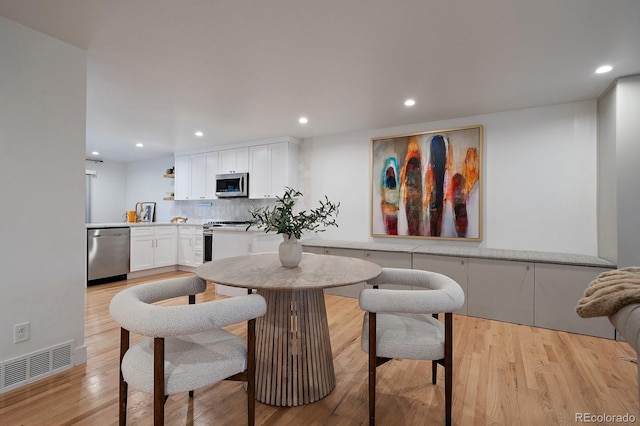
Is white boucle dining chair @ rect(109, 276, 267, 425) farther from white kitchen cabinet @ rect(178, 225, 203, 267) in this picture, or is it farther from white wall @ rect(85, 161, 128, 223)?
white wall @ rect(85, 161, 128, 223)

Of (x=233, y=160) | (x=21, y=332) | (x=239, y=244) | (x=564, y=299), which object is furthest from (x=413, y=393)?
(x=233, y=160)

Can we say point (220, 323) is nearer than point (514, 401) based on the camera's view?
Yes

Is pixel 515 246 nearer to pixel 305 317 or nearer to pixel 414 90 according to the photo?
pixel 414 90

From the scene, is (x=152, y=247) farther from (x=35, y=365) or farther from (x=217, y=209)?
(x=35, y=365)

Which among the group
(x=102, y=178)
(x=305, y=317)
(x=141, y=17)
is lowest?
(x=305, y=317)

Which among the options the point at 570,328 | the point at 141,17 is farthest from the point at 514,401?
the point at 141,17

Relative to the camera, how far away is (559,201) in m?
3.30

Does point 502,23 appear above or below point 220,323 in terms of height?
above

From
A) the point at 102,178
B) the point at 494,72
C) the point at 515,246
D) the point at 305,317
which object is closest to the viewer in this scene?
the point at 305,317

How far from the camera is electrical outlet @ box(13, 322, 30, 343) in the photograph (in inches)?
76.0

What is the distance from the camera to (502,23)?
1.91m

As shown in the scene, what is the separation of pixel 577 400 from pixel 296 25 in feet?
9.58

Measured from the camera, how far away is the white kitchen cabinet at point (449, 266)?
3.33 m

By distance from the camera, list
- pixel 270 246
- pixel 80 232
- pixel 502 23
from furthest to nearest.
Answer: pixel 270 246, pixel 80 232, pixel 502 23
